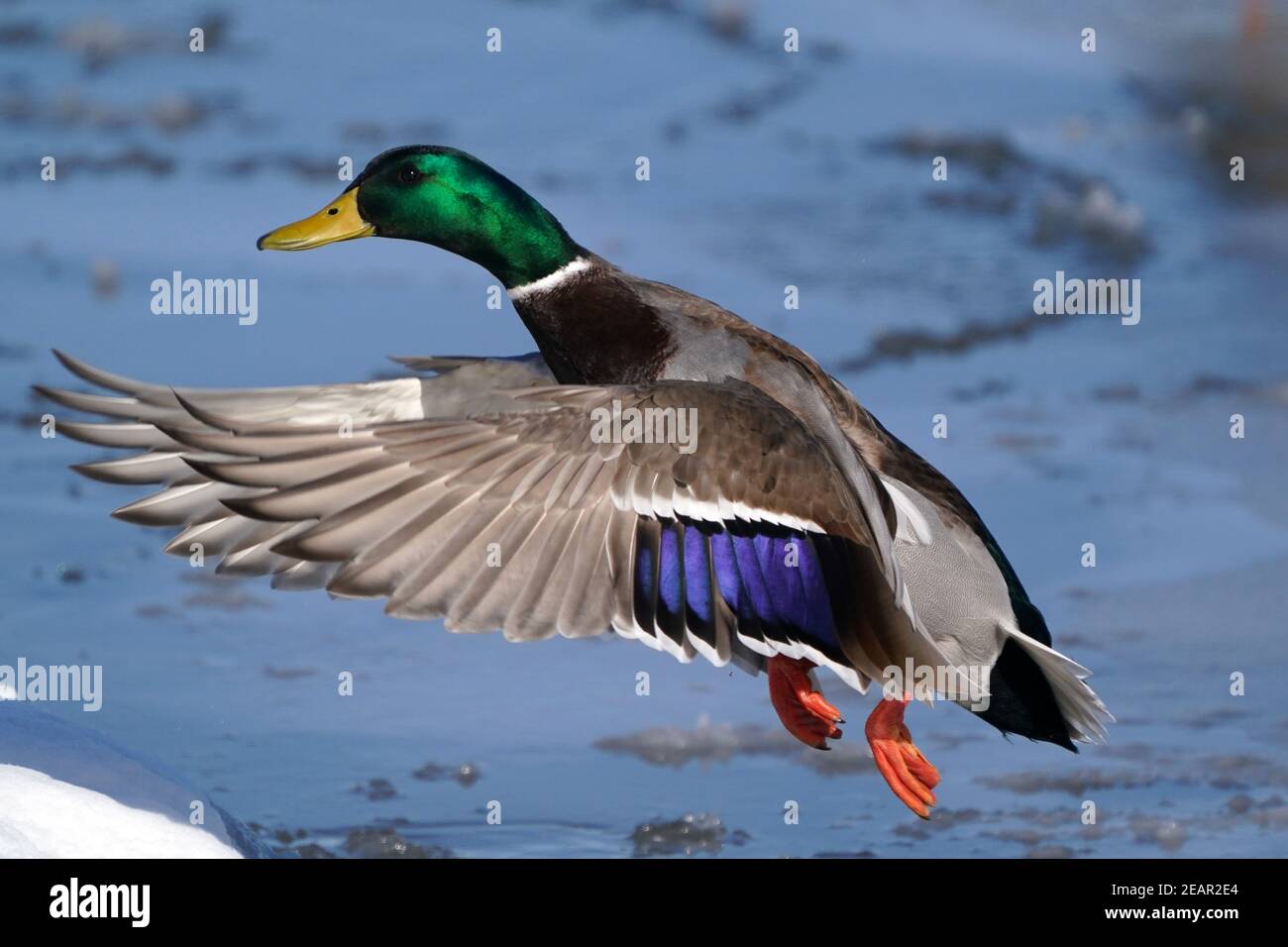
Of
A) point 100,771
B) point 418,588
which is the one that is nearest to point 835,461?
point 418,588

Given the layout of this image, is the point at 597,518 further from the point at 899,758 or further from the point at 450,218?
the point at 450,218

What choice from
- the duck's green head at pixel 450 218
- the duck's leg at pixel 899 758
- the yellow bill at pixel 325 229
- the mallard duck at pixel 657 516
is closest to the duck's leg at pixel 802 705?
the mallard duck at pixel 657 516

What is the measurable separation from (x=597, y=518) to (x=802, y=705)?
3.91 ft

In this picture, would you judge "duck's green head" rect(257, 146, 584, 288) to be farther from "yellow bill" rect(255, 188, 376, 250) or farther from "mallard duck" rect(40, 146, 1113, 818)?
"mallard duck" rect(40, 146, 1113, 818)

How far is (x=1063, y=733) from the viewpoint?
5008mm

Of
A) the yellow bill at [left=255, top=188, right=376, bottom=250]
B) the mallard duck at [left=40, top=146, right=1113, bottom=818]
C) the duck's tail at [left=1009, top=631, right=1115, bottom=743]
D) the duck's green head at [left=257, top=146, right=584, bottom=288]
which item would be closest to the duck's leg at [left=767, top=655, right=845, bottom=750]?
the mallard duck at [left=40, top=146, right=1113, bottom=818]

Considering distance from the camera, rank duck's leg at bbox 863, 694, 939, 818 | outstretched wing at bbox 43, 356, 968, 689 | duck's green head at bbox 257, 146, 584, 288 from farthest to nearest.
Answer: duck's green head at bbox 257, 146, 584, 288
duck's leg at bbox 863, 694, 939, 818
outstretched wing at bbox 43, 356, 968, 689

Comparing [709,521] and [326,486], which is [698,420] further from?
[326,486]

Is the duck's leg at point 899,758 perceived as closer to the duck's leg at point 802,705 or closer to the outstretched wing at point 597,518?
the duck's leg at point 802,705

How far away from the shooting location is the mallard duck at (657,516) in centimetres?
395

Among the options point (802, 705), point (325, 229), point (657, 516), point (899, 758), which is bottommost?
point (899, 758)

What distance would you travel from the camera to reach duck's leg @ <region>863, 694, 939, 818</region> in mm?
4621

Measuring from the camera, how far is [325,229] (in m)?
5.39

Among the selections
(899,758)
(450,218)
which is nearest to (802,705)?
(899,758)
